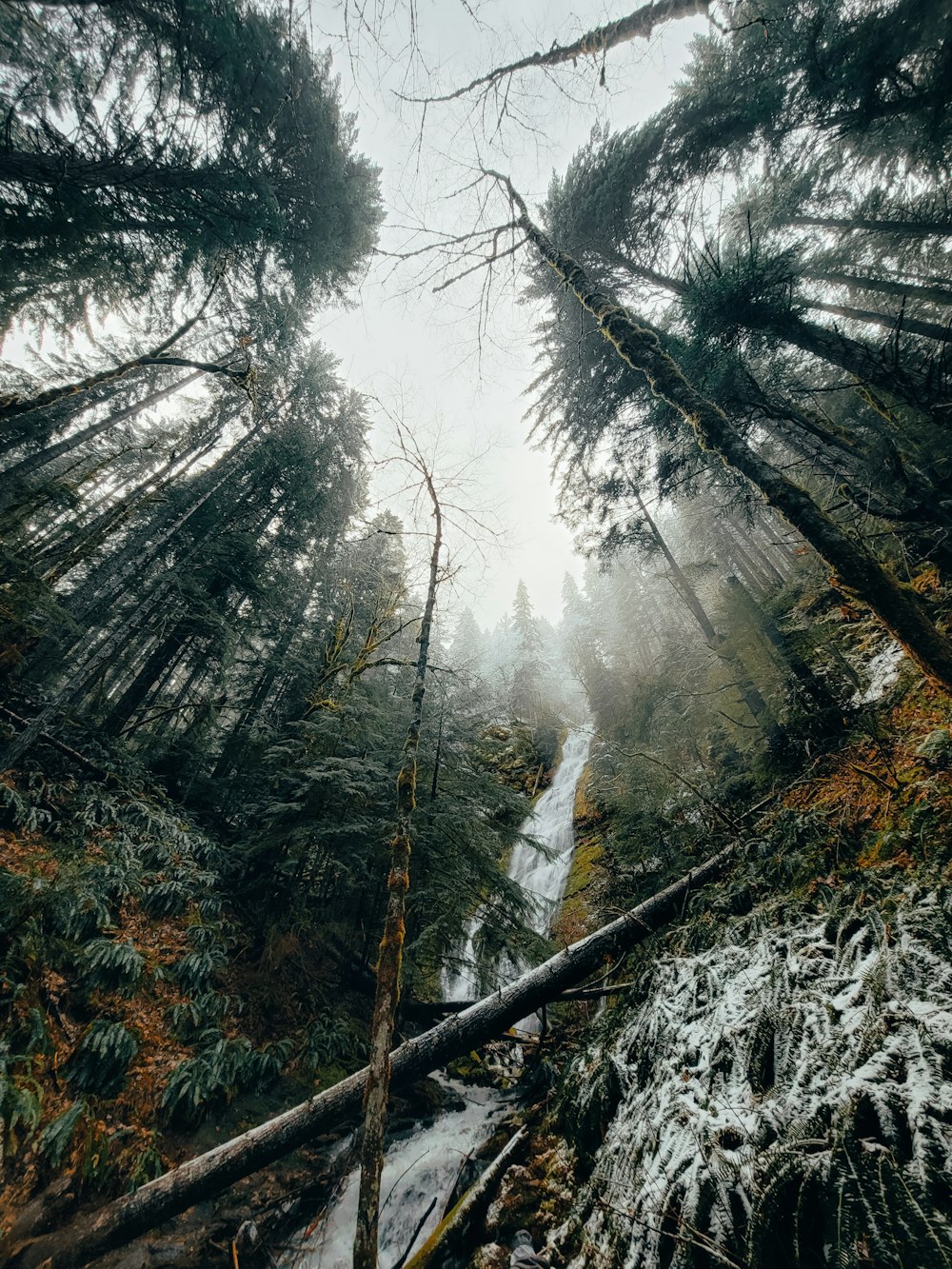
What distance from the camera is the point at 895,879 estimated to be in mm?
2725

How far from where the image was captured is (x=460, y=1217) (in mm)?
3242

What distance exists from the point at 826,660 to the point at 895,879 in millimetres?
6443

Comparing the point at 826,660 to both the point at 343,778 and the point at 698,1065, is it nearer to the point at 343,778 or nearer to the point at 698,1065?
the point at 698,1065

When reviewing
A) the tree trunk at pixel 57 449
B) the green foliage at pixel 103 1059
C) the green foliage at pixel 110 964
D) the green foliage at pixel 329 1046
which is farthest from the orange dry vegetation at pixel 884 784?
the tree trunk at pixel 57 449

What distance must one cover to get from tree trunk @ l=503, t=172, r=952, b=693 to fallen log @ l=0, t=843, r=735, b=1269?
313 centimetres

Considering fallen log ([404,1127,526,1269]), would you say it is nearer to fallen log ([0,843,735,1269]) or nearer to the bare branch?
fallen log ([0,843,735,1269])

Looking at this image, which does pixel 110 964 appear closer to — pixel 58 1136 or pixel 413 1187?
pixel 58 1136

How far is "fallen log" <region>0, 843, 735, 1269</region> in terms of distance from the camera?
336 cm

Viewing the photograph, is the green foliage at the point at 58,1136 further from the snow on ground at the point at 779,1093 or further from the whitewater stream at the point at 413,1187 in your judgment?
the snow on ground at the point at 779,1093

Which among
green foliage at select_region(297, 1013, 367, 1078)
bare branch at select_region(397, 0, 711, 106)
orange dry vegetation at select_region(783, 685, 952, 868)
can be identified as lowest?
green foliage at select_region(297, 1013, 367, 1078)

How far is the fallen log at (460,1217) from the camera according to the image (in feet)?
10.1

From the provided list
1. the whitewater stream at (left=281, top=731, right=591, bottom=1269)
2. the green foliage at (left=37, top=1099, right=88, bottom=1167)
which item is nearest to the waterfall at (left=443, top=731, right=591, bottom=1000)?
the whitewater stream at (left=281, top=731, right=591, bottom=1269)

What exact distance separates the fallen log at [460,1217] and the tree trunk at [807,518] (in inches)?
197

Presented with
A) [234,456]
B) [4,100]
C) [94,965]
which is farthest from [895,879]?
[234,456]
